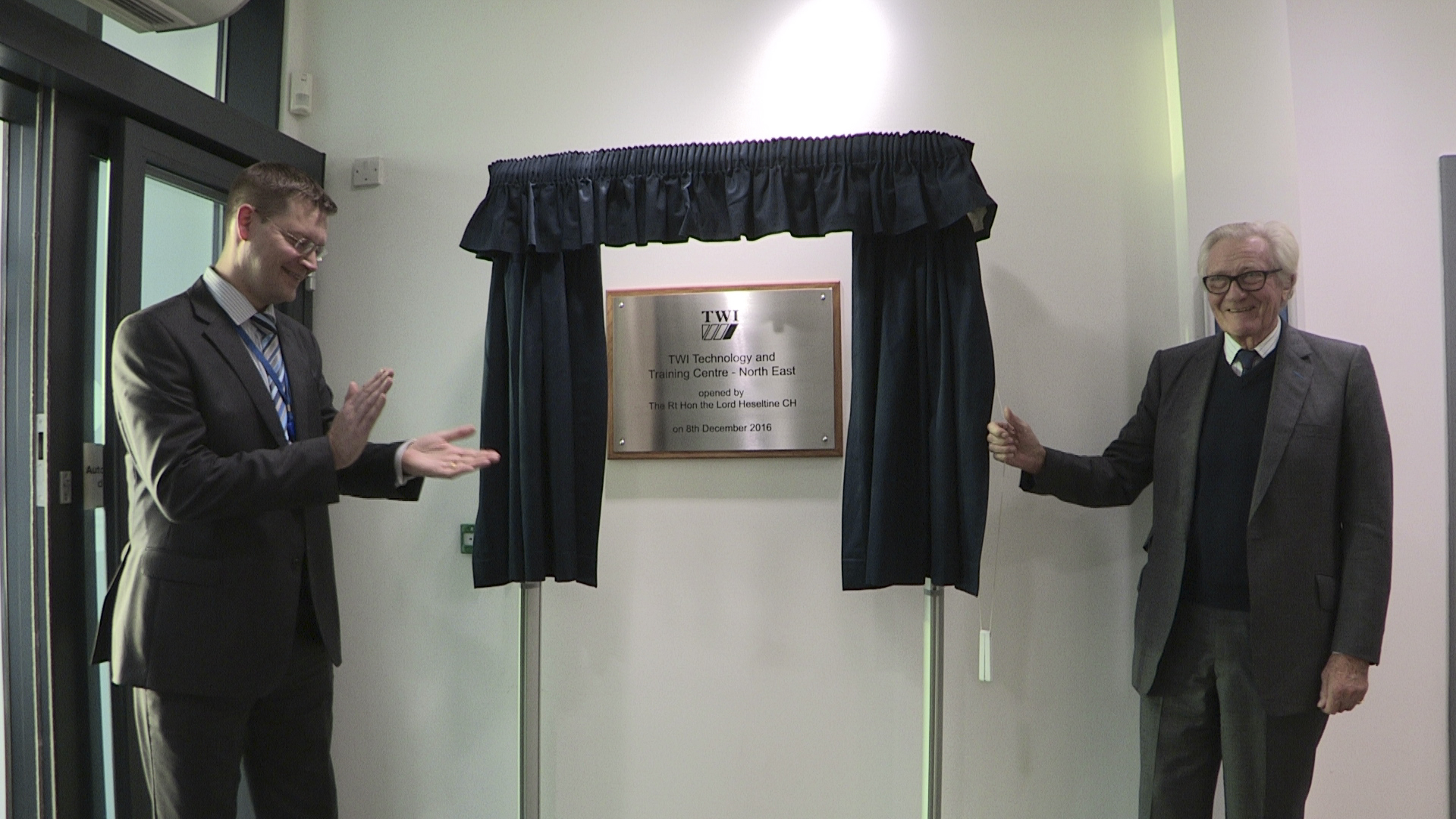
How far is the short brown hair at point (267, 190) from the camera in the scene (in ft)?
5.51

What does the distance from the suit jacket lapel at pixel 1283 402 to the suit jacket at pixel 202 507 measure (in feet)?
6.20

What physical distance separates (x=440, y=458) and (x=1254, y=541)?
5.62 ft

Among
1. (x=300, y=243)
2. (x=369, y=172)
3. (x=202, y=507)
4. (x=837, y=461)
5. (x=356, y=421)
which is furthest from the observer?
(x=369, y=172)

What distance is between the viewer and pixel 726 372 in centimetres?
238

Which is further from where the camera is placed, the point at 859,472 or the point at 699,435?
the point at 699,435

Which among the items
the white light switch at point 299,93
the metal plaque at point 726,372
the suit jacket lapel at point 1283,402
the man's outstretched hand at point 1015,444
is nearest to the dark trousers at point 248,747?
the metal plaque at point 726,372

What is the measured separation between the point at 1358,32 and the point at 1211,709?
1.91 meters

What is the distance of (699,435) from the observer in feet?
7.88

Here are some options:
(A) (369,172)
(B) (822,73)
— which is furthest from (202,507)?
(B) (822,73)

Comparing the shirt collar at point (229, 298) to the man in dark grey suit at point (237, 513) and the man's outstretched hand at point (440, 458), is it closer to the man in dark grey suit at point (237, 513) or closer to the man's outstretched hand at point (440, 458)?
the man in dark grey suit at point (237, 513)

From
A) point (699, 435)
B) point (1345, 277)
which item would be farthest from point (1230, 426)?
point (699, 435)

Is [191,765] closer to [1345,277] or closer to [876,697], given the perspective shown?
[876,697]

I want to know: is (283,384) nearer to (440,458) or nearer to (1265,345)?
(440,458)

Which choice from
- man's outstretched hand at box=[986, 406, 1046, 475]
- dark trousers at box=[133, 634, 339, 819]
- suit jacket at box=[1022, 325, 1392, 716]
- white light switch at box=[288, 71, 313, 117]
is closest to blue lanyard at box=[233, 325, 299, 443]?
dark trousers at box=[133, 634, 339, 819]
